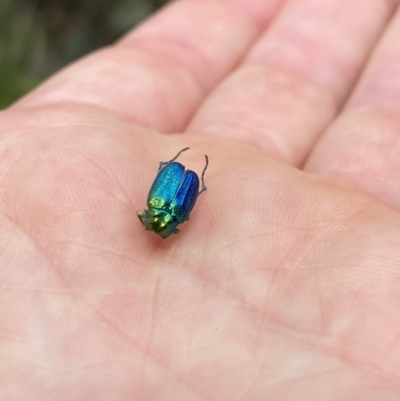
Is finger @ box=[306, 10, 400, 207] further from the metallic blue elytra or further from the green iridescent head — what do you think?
the green iridescent head

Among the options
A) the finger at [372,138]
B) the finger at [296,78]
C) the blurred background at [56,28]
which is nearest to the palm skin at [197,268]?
the finger at [372,138]

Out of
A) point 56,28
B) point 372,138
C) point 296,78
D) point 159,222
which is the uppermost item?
point 372,138

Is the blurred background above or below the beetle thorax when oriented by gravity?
below

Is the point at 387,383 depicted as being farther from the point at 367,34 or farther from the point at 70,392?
the point at 367,34

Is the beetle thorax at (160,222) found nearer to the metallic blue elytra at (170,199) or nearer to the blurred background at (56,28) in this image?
the metallic blue elytra at (170,199)

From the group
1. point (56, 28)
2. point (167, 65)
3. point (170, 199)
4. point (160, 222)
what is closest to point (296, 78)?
point (167, 65)

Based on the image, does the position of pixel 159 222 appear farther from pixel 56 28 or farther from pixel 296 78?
pixel 56 28

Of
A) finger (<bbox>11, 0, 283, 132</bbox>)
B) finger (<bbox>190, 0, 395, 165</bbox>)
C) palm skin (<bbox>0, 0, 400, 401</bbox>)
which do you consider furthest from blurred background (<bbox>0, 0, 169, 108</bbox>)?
palm skin (<bbox>0, 0, 400, 401</bbox>)
